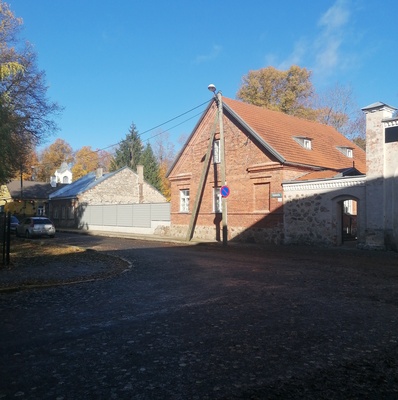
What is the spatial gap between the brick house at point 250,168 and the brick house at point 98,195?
1661 cm

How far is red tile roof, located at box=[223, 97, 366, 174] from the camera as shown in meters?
24.4

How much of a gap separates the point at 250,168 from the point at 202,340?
20.0m

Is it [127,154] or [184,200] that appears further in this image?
[127,154]

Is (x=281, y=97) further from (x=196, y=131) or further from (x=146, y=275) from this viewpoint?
(x=146, y=275)

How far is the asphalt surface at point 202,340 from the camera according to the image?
12.8 ft

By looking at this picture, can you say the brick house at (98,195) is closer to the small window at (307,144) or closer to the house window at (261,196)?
the small window at (307,144)

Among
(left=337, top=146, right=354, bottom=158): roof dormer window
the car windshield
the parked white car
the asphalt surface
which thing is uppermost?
(left=337, top=146, right=354, bottom=158): roof dormer window

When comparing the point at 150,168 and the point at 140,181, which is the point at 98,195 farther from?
the point at 150,168

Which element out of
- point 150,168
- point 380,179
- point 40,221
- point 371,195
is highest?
point 150,168

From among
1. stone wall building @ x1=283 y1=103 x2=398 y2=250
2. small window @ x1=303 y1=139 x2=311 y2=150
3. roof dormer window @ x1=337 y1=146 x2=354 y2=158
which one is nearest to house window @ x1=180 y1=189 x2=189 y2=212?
small window @ x1=303 y1=139 x2=311 y2=150

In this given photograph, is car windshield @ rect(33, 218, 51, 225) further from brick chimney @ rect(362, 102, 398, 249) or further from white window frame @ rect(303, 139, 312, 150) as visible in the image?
brick chimney @ rect(362, 102, 398, 249)

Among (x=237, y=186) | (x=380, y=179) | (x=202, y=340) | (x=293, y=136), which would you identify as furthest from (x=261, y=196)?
(x=202, y=340)

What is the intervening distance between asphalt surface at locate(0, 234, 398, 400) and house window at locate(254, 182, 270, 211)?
45.5 ft

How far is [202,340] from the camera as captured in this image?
530 cm
